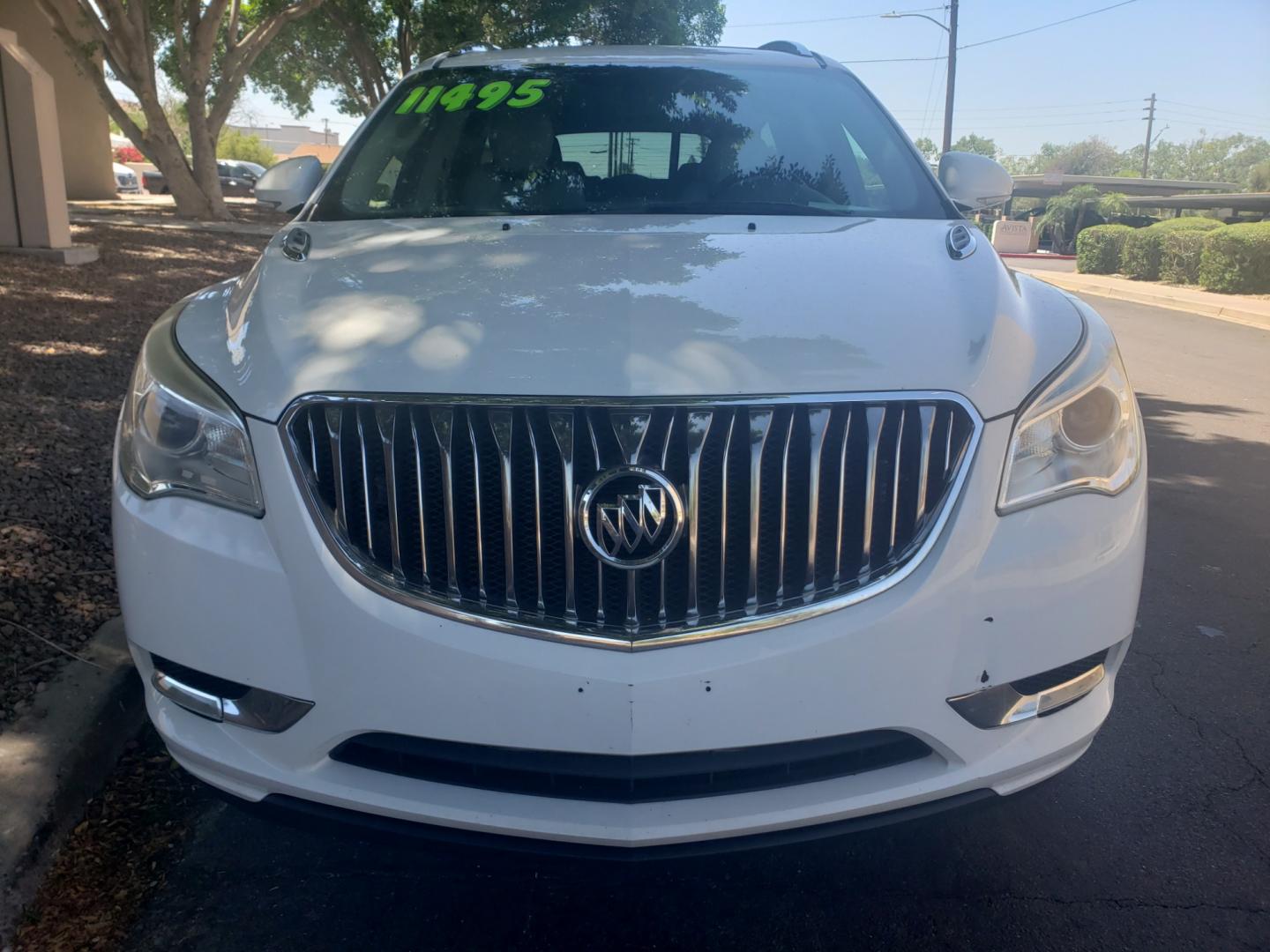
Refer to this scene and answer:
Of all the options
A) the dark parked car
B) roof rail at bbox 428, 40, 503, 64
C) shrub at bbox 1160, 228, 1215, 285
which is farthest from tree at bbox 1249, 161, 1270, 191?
roof rail at bbox 428, 40, 503, 64

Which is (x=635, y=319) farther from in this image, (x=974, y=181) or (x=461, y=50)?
(x=461, y=50)

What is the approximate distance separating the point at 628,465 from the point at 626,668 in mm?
356

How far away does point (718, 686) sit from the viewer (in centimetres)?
188

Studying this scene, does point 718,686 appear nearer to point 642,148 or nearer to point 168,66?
point 642,148

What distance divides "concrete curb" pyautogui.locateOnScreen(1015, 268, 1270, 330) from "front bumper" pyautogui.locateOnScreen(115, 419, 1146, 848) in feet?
36.4

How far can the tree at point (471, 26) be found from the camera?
23.9 m

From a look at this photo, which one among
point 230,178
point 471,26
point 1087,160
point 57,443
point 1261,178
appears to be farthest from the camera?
point 1087,160

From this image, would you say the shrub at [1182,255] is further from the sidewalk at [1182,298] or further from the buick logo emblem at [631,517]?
the buick logo emblem at [631,517]

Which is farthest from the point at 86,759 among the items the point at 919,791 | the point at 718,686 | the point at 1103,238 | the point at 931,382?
the point at 1103,238

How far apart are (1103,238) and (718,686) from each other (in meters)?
24.9

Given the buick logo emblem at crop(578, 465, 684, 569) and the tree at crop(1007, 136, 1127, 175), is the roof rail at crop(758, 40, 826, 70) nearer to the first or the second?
the buick logo emblem at crop(578, 465, 684, 569)

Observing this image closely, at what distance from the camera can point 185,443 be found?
7.02 feet

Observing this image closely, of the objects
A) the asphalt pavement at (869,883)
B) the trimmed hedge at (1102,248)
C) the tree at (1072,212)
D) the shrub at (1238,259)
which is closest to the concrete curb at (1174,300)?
the shrub at (1238,259)

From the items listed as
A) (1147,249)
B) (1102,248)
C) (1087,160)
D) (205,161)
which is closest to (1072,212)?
(1102,248)
